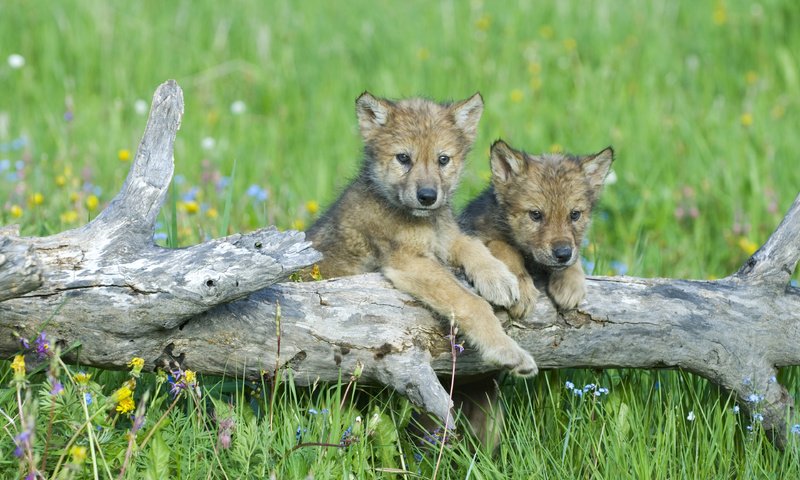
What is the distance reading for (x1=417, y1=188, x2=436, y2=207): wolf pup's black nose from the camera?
4.40 metres

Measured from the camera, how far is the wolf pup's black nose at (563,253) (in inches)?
167

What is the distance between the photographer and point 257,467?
3.39m

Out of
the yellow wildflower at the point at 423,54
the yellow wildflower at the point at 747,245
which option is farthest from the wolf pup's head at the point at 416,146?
the yellow wildflower at the point at 423,54

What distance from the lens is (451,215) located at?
183 inches

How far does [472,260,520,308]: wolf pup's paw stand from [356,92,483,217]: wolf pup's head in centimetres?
43

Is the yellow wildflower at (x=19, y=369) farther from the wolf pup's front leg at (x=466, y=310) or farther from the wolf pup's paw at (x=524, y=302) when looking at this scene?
the wolf pup's paw at (x=524, y=302)

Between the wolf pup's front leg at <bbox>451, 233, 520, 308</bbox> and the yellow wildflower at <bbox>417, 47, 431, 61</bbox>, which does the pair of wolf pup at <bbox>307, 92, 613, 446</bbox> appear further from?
the yellow wildflower at <bbox>417, 47, 431, 61</bbox>

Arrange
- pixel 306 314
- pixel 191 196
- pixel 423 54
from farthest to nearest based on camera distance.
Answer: pixel 423 54 → pixel 191 196 → pixel 306 314

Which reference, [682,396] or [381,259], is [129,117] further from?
[682,396]

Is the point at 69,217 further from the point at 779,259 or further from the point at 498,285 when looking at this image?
the point at 779,259

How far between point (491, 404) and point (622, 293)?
79 centimetres

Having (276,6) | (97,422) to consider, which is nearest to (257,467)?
(97,422)

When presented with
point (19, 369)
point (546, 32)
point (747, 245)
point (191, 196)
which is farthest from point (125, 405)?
point (546, 32)

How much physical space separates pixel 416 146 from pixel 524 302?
0.97 m
